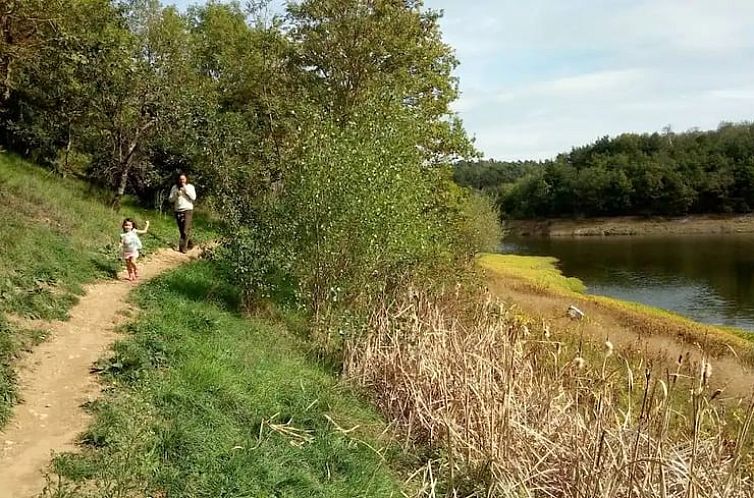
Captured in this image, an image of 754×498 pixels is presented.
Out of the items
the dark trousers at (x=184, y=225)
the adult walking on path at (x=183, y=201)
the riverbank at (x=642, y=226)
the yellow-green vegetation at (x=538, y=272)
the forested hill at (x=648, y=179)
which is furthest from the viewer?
the forested hill at (x=648, y=179)

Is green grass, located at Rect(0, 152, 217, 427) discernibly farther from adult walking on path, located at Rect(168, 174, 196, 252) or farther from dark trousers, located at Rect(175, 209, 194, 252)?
adult walking on path, located at Rect(168, 174, 196, 252)

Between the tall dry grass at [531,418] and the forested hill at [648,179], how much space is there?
74.8 meters

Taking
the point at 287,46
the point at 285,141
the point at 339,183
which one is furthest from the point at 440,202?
the point at 339,183

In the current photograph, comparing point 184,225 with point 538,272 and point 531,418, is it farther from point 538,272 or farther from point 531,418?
point 538,272

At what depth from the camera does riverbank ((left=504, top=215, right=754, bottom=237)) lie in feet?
307

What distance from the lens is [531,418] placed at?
30.0ft

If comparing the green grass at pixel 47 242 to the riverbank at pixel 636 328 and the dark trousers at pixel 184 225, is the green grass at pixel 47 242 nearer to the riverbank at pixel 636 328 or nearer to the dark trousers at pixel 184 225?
the dark trousers at pixel 184 225

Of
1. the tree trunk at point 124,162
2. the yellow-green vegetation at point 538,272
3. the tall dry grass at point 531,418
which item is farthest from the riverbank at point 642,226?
the tall dry grass at point 531,418

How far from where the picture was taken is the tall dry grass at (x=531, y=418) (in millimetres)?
7094

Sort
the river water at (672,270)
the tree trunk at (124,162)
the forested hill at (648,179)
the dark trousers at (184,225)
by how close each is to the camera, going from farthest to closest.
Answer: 1. the forested hill at (648,179)
2. the river water at (672,270)
3. the tree trunk at (124,162)
4. the dark trousers at (184,225)

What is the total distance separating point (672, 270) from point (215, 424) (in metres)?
54.3

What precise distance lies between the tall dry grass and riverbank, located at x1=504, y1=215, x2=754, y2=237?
8993 centimetres

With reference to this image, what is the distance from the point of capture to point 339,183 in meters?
14.0

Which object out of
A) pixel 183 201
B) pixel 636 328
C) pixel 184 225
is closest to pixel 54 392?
pixel 183 201
